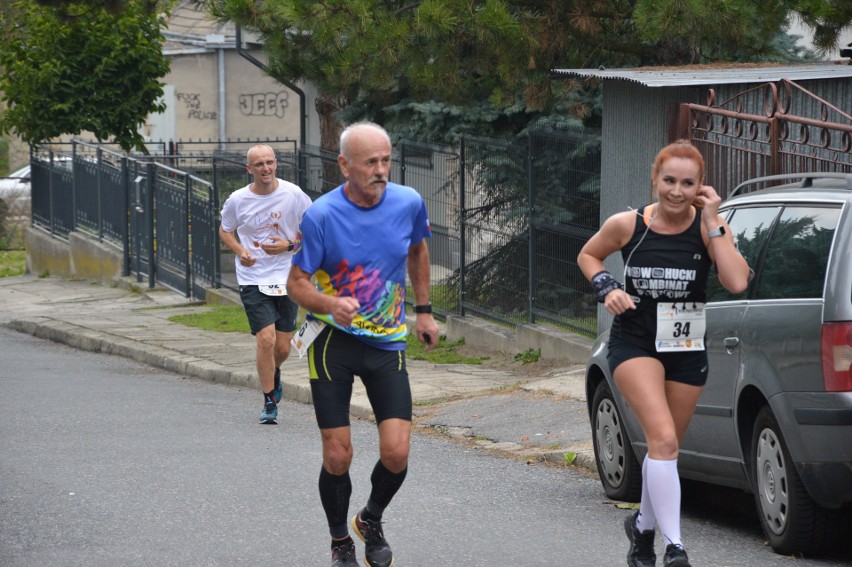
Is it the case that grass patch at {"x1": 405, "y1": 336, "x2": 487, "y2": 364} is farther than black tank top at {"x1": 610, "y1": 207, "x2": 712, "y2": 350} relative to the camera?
Yes

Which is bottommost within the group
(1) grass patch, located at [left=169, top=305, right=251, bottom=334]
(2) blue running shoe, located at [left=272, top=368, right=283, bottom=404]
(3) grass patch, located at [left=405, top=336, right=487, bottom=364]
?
(1) grass patch, located at [left=169, top=305, right=251, bottom=334]

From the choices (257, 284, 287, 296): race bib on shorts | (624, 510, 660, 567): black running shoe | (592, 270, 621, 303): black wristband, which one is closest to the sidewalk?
(257, 284, 287, 296): race bib on shorts

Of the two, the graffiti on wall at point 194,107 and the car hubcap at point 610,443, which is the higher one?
Result: the graffiti on wall at point 194,107

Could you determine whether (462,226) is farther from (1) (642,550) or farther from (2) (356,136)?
(1) (642,550)

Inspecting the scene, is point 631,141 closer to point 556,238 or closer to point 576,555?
point 556,238

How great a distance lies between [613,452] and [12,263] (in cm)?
2261

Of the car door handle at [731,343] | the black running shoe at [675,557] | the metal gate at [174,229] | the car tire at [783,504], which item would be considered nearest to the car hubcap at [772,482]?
the car tire at [783,504]

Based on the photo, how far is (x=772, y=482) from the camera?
256 inches

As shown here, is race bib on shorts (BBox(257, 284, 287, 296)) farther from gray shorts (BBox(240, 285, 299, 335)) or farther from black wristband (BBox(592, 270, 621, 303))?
black wristband (BBox(592, 270, 621, 303))

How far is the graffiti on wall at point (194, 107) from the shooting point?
38.2 metres

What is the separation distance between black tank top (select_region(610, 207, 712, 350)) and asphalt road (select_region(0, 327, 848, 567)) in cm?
116

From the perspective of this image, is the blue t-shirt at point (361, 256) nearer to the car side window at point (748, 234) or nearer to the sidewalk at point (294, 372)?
the car side window at point (748, 234)

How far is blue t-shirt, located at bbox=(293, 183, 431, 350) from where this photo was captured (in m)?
6.04

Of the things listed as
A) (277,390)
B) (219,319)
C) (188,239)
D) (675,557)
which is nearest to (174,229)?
(188,239)
